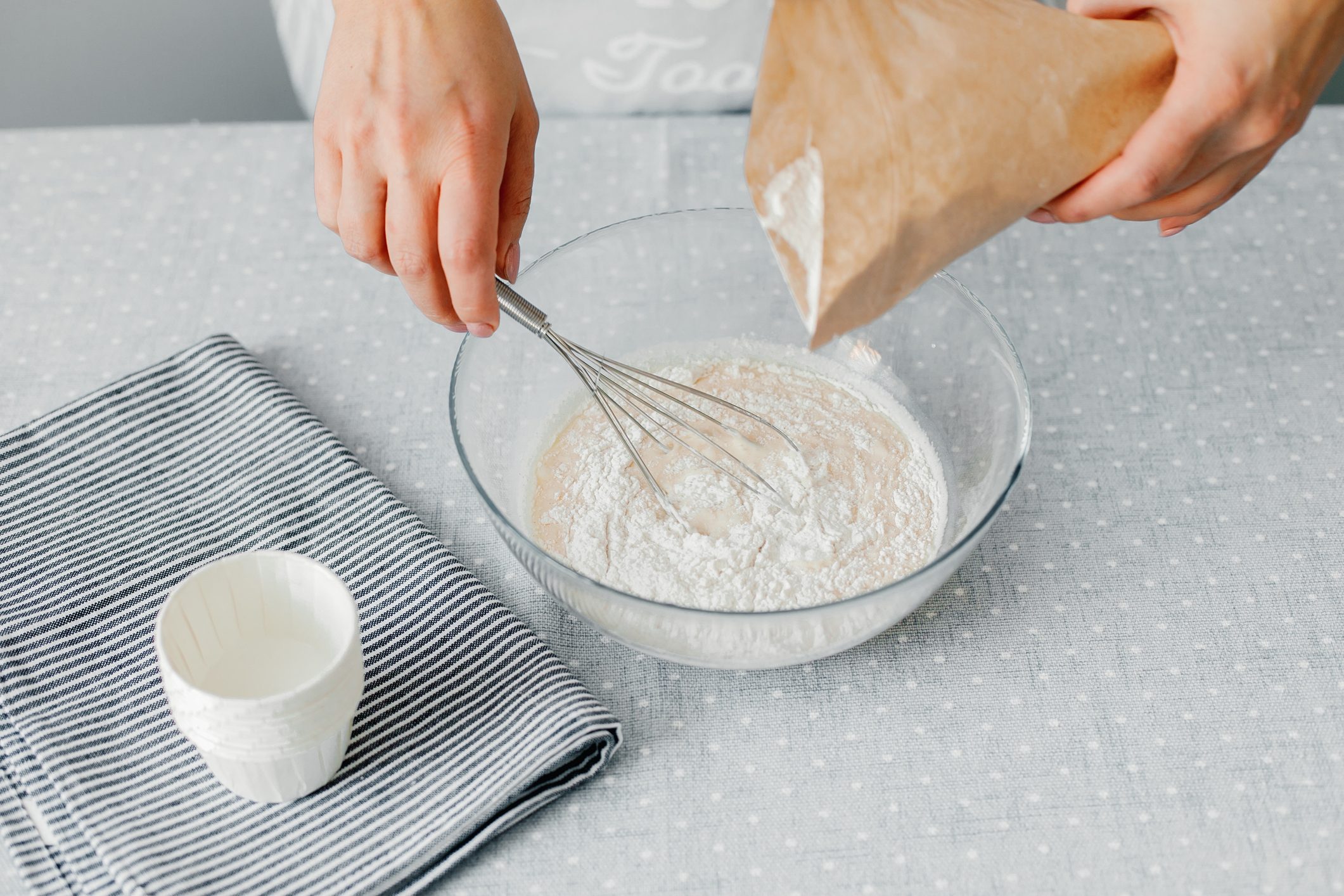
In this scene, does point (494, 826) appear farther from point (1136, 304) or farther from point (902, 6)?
point (1136, 304)

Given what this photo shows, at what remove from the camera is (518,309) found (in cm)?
79

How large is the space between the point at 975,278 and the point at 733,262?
272mm

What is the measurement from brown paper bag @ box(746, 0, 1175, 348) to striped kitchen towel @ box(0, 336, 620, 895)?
0.36 meters

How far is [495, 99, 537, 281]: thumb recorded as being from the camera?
2.68 ft

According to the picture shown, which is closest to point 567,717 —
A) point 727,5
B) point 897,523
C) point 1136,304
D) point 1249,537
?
point 897,523

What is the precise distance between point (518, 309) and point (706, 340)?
11.7 inches

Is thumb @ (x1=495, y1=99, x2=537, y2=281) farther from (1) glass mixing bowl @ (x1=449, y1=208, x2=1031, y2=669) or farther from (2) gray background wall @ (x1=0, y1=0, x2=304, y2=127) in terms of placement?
(2) gray background wall @ (x1=0, y1=0, x2=304, y2=127)

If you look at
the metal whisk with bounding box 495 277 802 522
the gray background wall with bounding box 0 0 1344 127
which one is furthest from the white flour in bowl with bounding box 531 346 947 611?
the gray background wall with bounding box 0 0 1344 127

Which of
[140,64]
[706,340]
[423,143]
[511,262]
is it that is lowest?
[140,64]

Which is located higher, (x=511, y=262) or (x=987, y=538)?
(x=511, y=262)

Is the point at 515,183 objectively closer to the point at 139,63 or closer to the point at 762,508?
the point at 762,508

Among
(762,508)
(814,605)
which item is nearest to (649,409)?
(762,508)

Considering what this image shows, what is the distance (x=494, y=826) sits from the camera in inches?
28.0

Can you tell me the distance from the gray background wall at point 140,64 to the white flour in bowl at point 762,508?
4.52 feet
